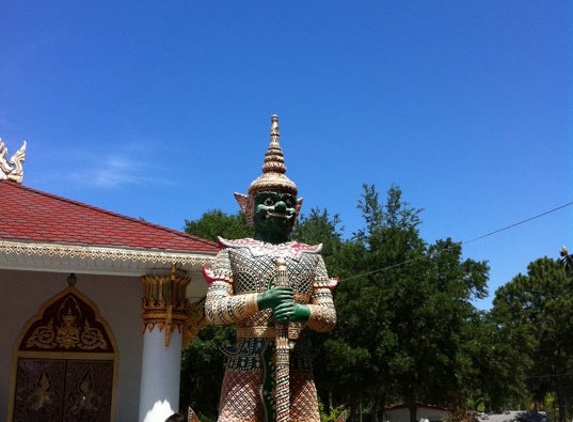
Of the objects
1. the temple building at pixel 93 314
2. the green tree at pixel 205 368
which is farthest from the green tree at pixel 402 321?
the temple building at pixel 93 314

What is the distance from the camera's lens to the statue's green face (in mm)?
4949

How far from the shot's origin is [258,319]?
182 inches

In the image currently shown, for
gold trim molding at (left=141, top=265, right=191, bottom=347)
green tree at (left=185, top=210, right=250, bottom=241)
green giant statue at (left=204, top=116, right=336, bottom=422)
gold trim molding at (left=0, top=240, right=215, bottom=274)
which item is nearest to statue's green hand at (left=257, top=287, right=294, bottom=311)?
green giant statue at (left=204, top=116, right=336, bottom=422)

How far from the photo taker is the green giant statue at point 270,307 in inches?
171

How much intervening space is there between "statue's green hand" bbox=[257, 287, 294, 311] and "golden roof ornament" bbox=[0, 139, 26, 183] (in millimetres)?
6676

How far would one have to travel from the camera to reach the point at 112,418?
810cm

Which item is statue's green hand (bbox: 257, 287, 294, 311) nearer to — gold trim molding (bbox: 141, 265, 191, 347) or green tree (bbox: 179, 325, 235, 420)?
gold trim molding (bbox: 141, 265, 191, 347)

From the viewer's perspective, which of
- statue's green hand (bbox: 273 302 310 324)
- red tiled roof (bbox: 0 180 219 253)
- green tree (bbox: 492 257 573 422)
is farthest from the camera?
green tree (bbox: 492 257 573 422)

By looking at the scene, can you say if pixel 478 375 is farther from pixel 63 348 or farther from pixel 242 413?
pixel 242 413

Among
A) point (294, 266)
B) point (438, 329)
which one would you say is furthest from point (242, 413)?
point (438, 329)

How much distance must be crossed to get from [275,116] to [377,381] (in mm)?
12602

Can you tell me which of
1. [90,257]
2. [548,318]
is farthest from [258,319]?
[548,318]

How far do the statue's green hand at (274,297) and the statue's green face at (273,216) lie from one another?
712 millimetres

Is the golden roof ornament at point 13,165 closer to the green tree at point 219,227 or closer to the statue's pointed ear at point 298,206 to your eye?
the statue's pointed ear at point 298,206
